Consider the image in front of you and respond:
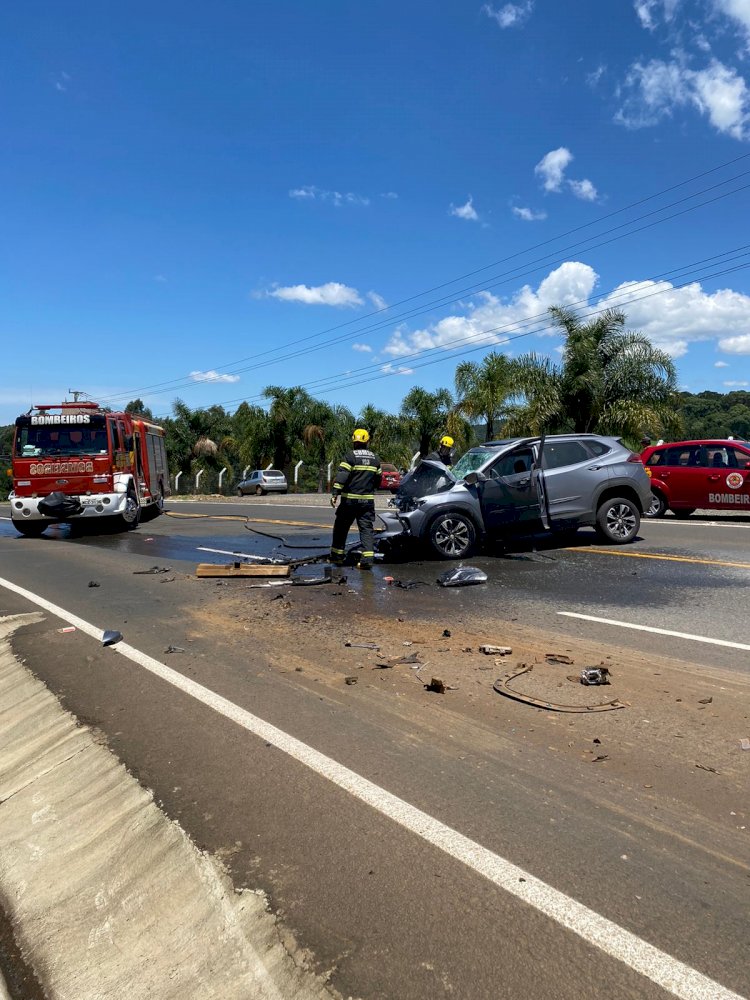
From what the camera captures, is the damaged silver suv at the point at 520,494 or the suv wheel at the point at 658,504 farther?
the suv wheel at the point at 658,504

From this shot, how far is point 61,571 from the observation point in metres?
11.4

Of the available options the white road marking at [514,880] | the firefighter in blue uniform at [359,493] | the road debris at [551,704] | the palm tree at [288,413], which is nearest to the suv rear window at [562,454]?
the firefighter in blue uniform at [359,493]

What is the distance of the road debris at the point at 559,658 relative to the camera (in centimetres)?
561

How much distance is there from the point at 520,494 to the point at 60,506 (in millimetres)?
10801

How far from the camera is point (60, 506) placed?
16328 mm

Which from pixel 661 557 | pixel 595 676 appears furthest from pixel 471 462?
pixel 595 676

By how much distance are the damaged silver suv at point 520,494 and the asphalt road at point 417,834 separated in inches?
159

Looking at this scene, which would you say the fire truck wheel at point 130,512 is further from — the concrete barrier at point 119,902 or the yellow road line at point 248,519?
the concrete barrier at point 119,902

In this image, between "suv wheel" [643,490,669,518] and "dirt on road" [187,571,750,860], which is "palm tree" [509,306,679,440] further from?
"dirt on road" [187,571,750,860]

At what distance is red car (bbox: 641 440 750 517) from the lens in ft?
49.9

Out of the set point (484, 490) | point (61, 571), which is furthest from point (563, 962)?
point (61, 571)

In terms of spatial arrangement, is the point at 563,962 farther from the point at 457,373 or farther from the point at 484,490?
the point at 457,373

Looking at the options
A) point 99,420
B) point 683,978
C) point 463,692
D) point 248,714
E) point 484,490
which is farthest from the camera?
point 99,420

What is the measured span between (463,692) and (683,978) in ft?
9.01
